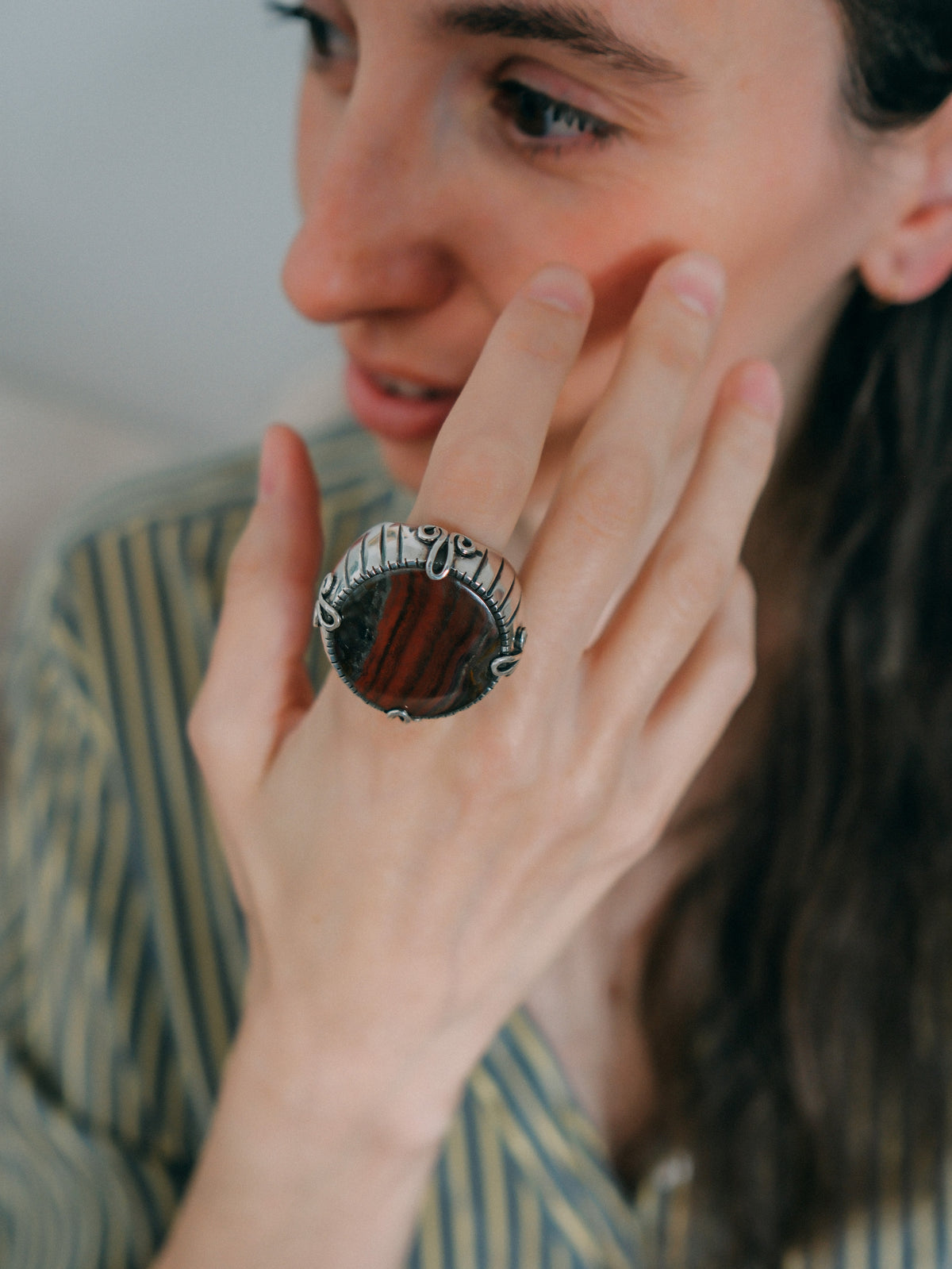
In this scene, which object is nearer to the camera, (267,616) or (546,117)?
(546,117)

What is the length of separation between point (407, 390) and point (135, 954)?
738 mm

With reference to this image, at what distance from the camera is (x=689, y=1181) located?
3.29 ft

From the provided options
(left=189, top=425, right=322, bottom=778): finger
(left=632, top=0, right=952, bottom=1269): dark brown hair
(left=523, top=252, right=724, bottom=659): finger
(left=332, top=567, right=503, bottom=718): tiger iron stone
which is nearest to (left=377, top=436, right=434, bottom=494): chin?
(left=189, top=425, right=322, bottom=778): finger

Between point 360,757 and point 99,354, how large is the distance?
3.61 feet

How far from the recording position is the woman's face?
0.61 meters

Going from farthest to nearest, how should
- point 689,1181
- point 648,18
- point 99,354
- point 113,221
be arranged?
A: 1. point 99,354
2. point 113,221
3. point 689,1181
4. point 648,18

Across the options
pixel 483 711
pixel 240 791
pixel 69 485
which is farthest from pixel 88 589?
pixel 483 711

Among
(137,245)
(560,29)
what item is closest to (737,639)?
(560,29)

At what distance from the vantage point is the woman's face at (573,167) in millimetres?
605

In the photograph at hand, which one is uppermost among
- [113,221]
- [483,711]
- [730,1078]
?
[113,221]

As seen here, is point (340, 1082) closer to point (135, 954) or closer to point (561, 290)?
point (135, 954)

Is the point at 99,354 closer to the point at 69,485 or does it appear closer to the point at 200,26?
the point at 69,485

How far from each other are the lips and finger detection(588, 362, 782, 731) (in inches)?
8.5

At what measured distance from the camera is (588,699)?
72cm
